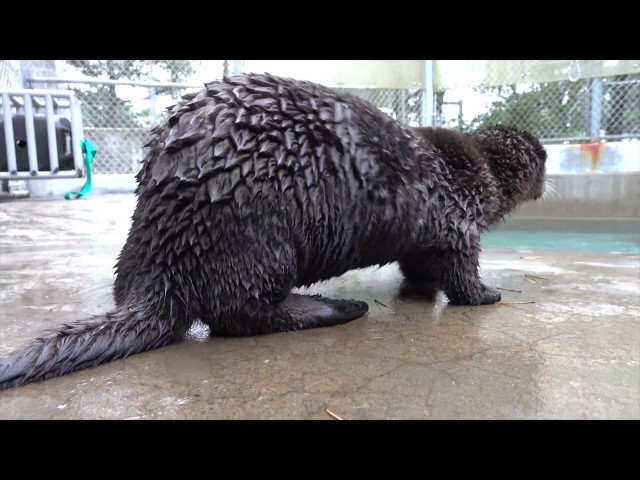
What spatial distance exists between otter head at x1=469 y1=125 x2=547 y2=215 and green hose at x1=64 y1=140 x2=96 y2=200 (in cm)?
651

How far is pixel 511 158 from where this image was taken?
3.01 metres

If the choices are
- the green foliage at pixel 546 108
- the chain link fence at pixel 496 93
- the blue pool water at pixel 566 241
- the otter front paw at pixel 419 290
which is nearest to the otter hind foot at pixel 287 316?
the otter front paw at pixel 419 290

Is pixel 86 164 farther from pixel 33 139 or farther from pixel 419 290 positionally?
pixel 419 290

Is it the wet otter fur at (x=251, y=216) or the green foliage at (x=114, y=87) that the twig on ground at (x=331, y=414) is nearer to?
the wet otter fur at (x=251, y=216)

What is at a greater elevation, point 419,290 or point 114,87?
point 114,87

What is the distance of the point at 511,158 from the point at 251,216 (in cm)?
192

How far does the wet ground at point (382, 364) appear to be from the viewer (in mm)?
1421

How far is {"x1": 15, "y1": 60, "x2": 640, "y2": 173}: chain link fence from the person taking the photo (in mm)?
6875

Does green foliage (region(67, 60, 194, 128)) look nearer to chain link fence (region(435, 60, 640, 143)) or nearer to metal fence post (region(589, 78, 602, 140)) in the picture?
chain link fence (region(435, 60, 640, 143))

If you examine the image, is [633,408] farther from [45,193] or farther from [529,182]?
[45,193]

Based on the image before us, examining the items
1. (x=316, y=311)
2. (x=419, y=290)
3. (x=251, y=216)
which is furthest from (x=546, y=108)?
(x=251, y=216)

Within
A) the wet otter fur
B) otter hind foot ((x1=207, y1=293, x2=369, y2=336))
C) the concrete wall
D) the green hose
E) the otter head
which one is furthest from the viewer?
the green hose

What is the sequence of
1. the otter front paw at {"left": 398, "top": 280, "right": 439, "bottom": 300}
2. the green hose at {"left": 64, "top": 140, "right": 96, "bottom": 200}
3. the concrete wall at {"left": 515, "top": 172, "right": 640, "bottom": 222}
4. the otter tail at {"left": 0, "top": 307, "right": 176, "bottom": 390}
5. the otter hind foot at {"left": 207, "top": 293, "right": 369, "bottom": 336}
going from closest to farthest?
the otter tail at {"left": 0, "top": 307, "right": 176, "bottom": 390} < the otter hind foot at {"left": 207, "top": 293, "right": 369, "bottom": 336} < the otter front paw at {"left": 398, "top": 280, "right": 439, "bottom": 300} < the concrete wall at {"left": 515, "top": 172, "right": 640, "bottom": 222} < the green hose at {"left": 64, "top": 140, "right": 96, "bottom": 200}

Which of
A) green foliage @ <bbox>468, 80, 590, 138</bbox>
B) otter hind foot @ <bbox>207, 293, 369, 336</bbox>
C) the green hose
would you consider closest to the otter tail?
otter hind foot @ <bbox>207, 293, 369, 336</bbox>
